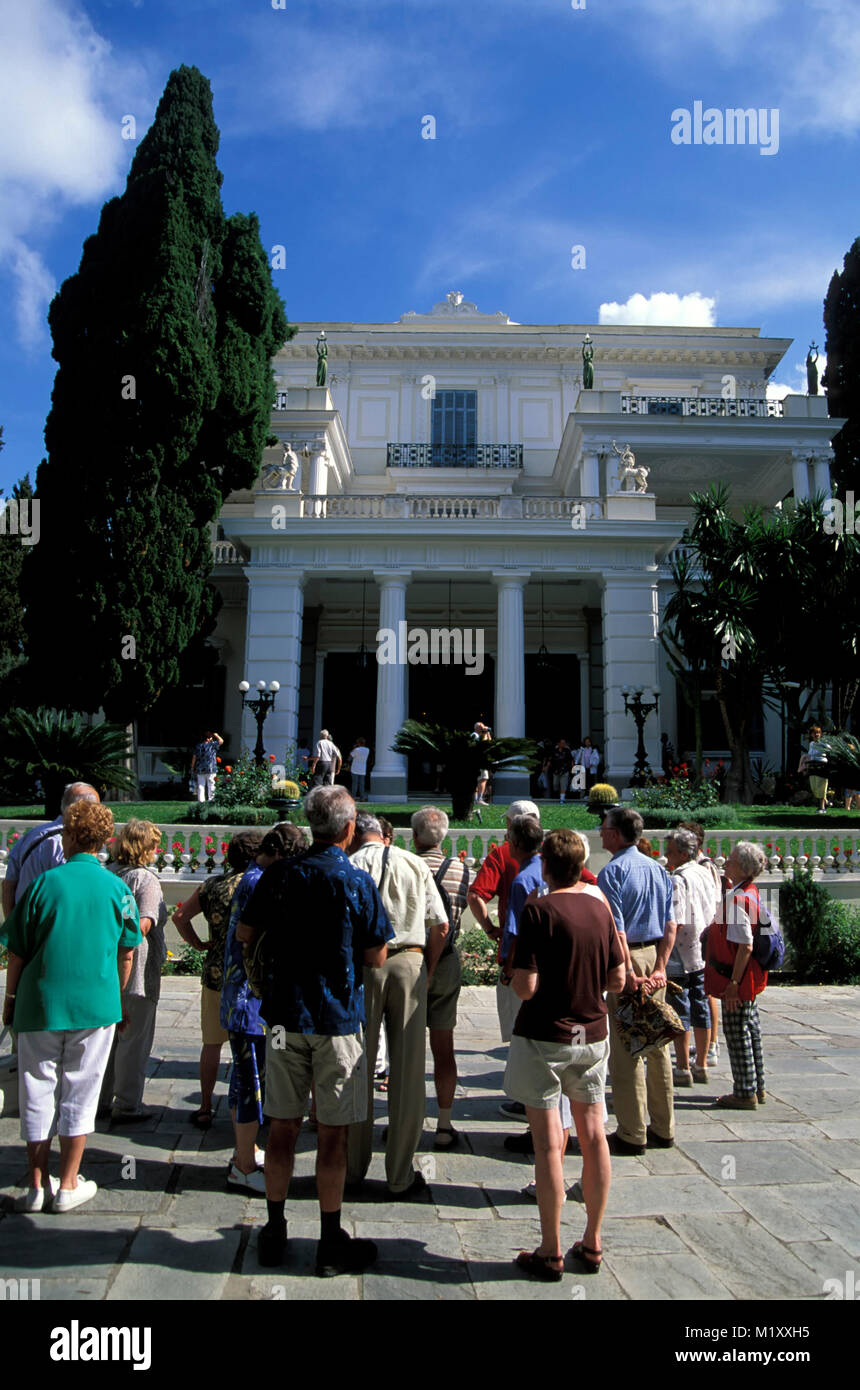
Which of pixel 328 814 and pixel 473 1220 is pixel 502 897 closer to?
pixel 473 1220

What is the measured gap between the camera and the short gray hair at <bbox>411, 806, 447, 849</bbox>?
16.9 ft

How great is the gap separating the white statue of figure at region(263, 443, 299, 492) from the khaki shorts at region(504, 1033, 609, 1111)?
68.1ft

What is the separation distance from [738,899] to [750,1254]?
2382mm

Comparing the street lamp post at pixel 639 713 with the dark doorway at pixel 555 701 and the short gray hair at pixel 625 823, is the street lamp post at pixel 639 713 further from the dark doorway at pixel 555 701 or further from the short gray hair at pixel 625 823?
the short gray hair at pixel 625 823

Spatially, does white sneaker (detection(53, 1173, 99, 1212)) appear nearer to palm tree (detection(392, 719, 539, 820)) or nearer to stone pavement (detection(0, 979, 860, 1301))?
stone pavement (detection(0, 979, 860, 1301))

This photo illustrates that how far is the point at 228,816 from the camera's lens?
13.9 metres

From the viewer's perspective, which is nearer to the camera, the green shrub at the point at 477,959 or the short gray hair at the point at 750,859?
the short gray hair at the point at 750,859

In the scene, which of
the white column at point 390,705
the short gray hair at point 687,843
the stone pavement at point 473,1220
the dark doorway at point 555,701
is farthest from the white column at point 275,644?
the stone pavement at point 473,1220

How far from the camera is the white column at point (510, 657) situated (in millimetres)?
21297

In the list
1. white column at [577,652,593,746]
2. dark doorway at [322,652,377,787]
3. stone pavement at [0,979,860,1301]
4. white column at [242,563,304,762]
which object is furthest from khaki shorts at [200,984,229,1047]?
white column at [577,652,593,746]

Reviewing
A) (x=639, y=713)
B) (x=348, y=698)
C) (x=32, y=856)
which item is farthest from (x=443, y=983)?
(x=348, y=698)

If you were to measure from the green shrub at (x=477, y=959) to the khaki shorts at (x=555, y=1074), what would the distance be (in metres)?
6.25

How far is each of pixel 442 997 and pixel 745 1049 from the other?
2113 mm
